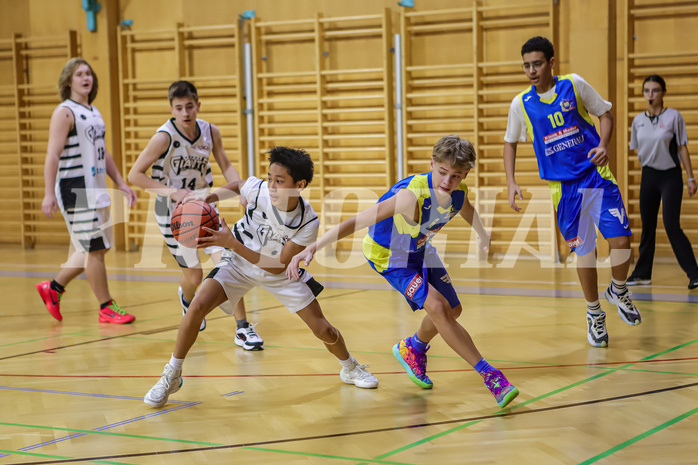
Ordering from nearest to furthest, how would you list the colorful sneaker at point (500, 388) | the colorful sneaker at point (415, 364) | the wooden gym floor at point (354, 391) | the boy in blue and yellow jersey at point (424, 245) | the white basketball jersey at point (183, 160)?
1. the wooden gym floor at point (354, 391)
2. the colorful sneaker at point (500, 388)
3. the boy in blue and yellow jersey at point (424, 245)
4. the colorful sneaker at point (415, 364)
5. the white basketball jersey at point (183, 160)

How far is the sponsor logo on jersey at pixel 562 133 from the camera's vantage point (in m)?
4.60

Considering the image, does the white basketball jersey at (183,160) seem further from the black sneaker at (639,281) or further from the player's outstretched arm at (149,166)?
the black sneaker at (639,281)

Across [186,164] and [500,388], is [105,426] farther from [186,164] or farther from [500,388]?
[186,164]

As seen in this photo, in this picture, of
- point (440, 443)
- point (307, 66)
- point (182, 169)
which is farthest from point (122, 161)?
point (440, 443)

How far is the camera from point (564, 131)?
461cm

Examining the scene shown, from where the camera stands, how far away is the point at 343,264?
356 inches

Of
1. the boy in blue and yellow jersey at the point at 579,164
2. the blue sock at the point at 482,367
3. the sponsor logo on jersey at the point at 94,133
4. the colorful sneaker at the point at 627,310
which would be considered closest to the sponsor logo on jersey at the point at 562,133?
the boy in blue and yellow jersey at the point at 579,164

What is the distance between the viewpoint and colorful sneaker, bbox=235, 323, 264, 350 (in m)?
4.70

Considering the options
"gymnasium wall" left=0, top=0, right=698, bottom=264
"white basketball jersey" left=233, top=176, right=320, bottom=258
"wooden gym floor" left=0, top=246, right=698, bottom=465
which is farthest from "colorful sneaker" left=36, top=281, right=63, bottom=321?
"gymnasium wall" left=0, top=0, right=698, bottom=264

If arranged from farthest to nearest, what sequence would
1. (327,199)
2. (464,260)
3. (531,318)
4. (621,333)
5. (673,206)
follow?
1. (327,199)
2. (464,260)
3. (673,206)
4. (531,318)
5. (621,333)

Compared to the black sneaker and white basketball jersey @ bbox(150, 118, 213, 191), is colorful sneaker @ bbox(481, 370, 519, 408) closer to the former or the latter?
white basketball jersey @ bbox(150, 118, 213, 191)

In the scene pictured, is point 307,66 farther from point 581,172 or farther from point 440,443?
point 440,443

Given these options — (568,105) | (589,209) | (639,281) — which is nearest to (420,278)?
(589,209)

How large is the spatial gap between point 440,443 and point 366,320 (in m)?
2.63
